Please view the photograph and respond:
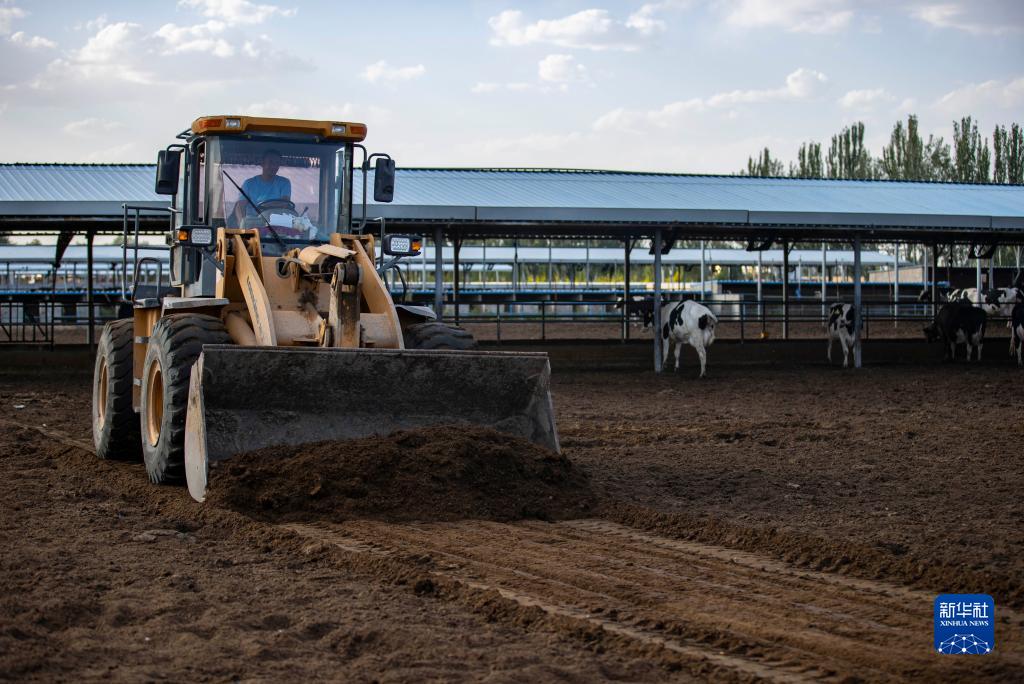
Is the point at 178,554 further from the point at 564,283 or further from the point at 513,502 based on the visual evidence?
the point at 564,283

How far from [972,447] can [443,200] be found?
573 inches

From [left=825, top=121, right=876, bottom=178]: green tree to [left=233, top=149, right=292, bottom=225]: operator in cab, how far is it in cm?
6699

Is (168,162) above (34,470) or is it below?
above

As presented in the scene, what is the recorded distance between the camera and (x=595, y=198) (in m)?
26.0

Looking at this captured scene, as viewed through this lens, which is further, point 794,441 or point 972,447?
point 794,441

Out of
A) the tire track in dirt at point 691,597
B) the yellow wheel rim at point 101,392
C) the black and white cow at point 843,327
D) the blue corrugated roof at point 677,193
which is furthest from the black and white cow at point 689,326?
the tire track in dirt at point 691,597

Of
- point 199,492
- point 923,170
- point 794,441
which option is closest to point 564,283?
point 923,170

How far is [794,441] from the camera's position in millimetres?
12625

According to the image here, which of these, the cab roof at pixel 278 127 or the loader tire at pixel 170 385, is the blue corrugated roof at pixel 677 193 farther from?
the loader tire at pixel 170 385

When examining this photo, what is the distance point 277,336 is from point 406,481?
201cm

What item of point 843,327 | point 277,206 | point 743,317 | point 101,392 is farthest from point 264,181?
point 743,317

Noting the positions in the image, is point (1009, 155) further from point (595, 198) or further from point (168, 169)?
point (168, 169)

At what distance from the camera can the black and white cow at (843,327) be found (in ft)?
86.9

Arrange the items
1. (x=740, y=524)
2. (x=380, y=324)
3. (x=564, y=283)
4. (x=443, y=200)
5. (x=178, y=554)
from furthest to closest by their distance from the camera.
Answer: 1. (x=564, y=283)
2. (x=443, y=200)
3. (x=380, y=324)
4. (x=740, y=524)
5. (x=178, y=554)
